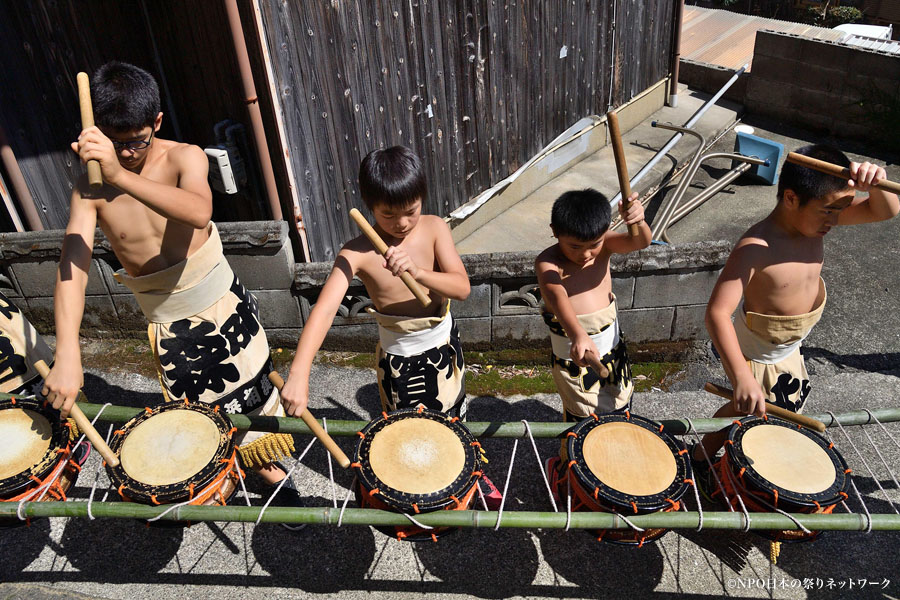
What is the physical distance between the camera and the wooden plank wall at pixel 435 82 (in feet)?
15.1

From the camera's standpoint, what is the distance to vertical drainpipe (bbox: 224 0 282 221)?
4074 mm

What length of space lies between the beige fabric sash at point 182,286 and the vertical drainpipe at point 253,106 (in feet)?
4.45

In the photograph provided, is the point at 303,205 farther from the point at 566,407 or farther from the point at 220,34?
the point at 566,407

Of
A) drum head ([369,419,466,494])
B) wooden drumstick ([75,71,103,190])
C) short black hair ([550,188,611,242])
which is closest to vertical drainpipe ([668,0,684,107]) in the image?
short black hair ([550,188,611,242])

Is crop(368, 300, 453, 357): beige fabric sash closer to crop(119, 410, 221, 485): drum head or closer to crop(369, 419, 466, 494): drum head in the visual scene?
crop(369, 419, 466, 494): drum head

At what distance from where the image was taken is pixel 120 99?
106 inches

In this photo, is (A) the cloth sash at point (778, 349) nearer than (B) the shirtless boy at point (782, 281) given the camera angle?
No

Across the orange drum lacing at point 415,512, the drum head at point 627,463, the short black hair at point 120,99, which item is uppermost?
the short black hair at point 120,99

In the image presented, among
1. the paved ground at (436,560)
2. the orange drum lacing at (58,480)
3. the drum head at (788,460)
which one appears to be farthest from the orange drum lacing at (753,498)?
the orange drum lacing at (58,480)

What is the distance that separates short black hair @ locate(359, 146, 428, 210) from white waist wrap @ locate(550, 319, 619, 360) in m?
1.07

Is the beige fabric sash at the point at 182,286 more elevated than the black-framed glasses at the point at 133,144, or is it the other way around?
the black-framed glasses at the point at 133,144

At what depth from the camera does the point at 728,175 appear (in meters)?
7.45

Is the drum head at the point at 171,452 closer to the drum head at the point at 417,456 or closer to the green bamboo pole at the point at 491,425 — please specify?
the green bamboo pole at the point at 491,425

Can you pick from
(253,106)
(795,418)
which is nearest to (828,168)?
(795,418)
